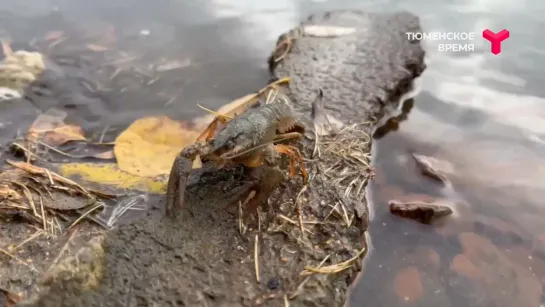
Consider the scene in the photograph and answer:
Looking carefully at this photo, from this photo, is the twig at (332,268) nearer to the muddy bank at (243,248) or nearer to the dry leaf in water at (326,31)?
the muddy bank at (243,248)

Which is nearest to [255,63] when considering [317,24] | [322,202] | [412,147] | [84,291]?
[317,24]

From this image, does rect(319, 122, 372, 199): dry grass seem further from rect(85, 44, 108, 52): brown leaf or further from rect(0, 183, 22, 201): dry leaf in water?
rect(85, 44, 108, 52): brown leaf

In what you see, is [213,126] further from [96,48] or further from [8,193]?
[96,48]

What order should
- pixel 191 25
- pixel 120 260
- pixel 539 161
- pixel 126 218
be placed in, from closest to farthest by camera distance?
pixel 120 260 < pixel 126 218 < pixel 539 161 < pixel 191 25

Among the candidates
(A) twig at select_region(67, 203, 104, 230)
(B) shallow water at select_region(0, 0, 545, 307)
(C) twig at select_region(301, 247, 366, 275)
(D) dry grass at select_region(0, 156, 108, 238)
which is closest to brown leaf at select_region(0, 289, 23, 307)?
(D) dry grass at select_region(0, 156, 108, 238)

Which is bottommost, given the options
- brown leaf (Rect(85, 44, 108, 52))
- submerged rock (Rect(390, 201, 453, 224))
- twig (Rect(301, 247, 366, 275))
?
submerged rock (Rect(390, 201, 453, 224))

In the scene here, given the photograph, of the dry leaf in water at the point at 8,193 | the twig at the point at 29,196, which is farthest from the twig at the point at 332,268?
the dry leaf in water at the point at 8,193

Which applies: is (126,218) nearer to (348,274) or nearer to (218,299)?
(218,299)

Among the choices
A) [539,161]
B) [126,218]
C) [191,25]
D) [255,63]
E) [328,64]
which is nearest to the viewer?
[126,218]
